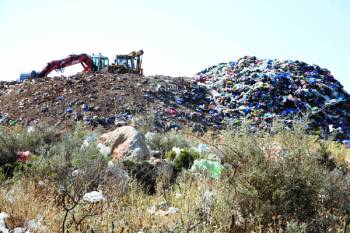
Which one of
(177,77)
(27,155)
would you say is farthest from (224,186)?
(177,77)

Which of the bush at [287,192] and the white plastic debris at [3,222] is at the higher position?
the bush at [287,192]

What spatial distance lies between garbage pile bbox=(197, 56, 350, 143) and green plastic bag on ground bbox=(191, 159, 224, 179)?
26.4 feet

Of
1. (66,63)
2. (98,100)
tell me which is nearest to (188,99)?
(98,100)

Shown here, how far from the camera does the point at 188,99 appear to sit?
1689 centimetres

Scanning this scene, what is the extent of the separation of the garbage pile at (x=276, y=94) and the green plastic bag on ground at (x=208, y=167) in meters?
8.05

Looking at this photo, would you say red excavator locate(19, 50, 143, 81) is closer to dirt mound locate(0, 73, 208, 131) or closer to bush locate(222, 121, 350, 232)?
dirt mound locate(0, 73, 208, 131)

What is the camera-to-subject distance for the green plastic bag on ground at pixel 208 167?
4.96m

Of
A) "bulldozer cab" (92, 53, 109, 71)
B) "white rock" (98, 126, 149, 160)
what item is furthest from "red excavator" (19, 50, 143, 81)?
"white rock" (98, 126, 149, 160)

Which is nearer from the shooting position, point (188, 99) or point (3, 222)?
point (3, 222)

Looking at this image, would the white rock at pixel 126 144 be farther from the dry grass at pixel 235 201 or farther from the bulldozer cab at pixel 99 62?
the bulldozer cab at pixel 99 62

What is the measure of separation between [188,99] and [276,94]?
3468 mm

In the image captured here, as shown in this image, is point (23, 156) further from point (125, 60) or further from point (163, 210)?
point (125, 60)

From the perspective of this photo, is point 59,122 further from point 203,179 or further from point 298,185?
point 298,185

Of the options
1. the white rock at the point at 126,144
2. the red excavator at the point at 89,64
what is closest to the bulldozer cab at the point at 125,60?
the red excavator at the point at 89,64
